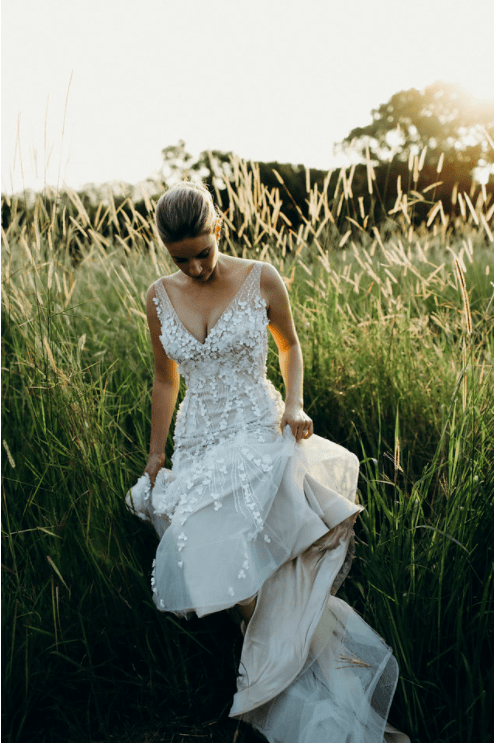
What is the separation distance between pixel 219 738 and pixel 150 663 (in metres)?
0.31

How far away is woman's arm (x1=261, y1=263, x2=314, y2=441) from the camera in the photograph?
197 cm

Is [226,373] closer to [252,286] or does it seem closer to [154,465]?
[252,286]

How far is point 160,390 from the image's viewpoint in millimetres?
2176

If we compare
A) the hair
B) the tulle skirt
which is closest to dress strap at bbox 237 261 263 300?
the hair

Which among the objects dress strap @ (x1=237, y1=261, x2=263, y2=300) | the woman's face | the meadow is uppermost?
the woman's face

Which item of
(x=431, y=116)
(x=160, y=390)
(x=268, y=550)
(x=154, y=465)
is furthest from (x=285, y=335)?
(x=431, y=116)

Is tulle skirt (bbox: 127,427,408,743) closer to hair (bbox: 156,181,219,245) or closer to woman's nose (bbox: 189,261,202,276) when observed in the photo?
woman's nose (bbox: 189,261,202,276)

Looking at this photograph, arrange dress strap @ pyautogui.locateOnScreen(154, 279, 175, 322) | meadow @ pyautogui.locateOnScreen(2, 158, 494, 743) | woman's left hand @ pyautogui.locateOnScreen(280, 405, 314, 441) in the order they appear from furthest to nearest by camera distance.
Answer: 1. dress strap @ pyautogui.locateOnScreen(154, 279, 175, 322)
2. woman's left hand @ pyautogui.locateOnScreen(280, 405, 314, 441)
3. meadow @ pyautogui.locateOnScreen(2, 158, 494, 743)

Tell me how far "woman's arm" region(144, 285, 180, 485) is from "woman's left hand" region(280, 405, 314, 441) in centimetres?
49

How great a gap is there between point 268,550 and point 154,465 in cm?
61

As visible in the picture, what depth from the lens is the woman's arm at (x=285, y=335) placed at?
197 centimetres

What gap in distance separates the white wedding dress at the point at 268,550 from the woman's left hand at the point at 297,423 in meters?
0.04

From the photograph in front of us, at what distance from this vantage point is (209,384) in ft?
6.71

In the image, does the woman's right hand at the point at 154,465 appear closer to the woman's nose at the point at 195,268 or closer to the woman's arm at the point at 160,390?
the woman's arm at the point at 160,390
